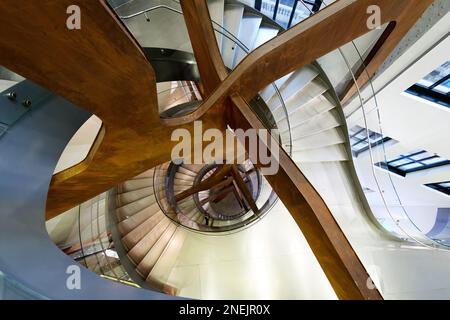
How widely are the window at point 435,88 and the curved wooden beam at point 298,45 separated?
3006 mm

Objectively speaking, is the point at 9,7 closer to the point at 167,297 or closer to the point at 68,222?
the point at 167,297

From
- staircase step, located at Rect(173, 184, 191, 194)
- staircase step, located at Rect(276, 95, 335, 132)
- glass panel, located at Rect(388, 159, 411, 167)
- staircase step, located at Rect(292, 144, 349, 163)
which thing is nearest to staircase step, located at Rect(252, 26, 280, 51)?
staircase step, located at Rect(276, 95, 335, 132)

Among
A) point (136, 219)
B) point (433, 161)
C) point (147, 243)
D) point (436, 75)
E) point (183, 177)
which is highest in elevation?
point (436, 75)

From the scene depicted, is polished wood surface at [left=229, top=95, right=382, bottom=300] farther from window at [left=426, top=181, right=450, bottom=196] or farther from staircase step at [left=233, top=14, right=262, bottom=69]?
window at [left=426, top=181, right=450, bottom=196]

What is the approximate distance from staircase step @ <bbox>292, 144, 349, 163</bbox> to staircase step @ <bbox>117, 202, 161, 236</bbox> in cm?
371

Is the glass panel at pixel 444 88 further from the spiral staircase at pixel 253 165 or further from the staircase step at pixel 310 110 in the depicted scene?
the staircase step at pixel 310 110

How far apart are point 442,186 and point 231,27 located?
27.0ft

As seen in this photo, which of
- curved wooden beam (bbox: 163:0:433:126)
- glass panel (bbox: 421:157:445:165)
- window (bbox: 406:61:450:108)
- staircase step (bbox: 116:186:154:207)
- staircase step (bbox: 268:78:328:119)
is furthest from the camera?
glass panel (bbox: 421:157:445:165)

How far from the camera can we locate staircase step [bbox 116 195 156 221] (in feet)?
18.2

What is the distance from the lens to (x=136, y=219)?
19.2 feet

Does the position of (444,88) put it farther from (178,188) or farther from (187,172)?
(178,188)

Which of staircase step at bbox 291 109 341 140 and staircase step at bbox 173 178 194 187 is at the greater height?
staircase step at bbox 291 109 341 140

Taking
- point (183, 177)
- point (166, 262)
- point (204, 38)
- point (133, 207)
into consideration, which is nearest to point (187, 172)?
point (183, 177)

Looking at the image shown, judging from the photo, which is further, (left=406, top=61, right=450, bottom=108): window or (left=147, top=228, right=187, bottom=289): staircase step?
(left=406, top=61, right=450, bottom=108): window
